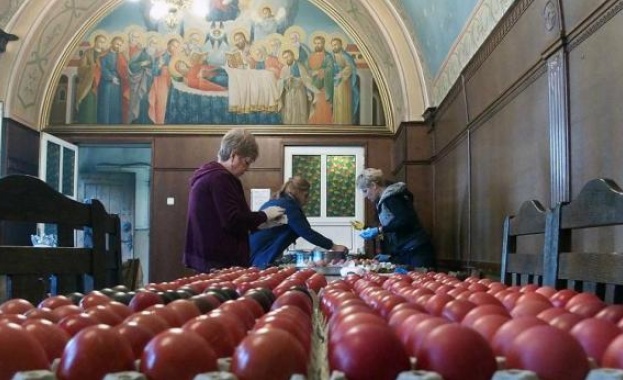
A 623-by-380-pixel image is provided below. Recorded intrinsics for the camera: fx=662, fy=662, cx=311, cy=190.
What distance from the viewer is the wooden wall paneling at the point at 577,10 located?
349 centimetres

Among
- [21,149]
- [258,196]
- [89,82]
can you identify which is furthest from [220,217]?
[89,82]

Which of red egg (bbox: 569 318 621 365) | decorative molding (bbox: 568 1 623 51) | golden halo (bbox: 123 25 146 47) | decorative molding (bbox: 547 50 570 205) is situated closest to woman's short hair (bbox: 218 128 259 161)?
decorative molding (bbox: 547 50 570 205)

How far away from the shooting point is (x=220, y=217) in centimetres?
389

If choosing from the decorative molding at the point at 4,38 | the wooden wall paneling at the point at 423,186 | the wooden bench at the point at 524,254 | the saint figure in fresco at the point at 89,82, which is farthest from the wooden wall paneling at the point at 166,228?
the wooden bench at the point at 524,254

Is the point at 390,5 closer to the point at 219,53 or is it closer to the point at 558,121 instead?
the point at 219,53

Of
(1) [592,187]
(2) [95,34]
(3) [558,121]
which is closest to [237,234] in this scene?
(3) [558,121]

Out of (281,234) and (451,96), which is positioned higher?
(451,96)

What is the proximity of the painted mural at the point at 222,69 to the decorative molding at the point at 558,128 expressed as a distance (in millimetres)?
7162

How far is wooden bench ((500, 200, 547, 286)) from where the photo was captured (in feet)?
8.32

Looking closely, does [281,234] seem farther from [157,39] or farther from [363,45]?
[157,39]

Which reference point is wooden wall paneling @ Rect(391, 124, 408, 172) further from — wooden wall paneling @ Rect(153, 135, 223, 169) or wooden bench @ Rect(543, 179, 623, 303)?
wooden bench @ Rect(543, 179, 623, 303)

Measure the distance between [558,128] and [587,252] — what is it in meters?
2.08

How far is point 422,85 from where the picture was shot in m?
9.76

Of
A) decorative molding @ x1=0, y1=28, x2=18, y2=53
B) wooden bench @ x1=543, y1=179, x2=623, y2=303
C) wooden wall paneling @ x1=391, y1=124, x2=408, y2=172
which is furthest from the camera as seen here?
wooden wall paneling @ x1=391, y1=124, x2=408, y2=172
